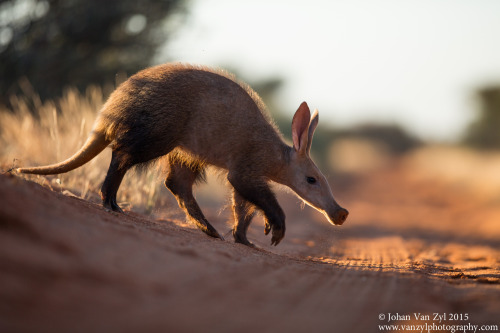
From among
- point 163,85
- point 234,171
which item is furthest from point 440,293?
point 163,85

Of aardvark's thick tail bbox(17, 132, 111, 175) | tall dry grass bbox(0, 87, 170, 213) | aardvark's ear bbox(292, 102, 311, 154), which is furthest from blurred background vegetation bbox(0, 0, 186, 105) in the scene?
aardvark's ear bbox(292, 102, 311, 154)

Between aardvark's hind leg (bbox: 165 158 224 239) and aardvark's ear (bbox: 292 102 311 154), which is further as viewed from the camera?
aardvark's hind leg (bbox: 165 158 224 239)

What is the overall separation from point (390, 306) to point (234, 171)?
2.88m

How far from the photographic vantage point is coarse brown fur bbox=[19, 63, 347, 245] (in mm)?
5043

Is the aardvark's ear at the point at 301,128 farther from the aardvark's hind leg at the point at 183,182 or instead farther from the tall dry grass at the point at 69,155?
the tall dry grass at the point at 69,155

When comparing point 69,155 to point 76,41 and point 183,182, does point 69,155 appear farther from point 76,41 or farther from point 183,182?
point 76,41

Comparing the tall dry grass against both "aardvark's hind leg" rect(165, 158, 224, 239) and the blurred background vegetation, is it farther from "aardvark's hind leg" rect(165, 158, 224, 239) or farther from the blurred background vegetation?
the blurred background vegetation

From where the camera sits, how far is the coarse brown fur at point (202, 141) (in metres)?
5.04

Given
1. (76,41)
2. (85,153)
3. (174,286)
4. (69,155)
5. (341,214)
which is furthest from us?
(76,41)

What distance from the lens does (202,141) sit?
5.30 meters

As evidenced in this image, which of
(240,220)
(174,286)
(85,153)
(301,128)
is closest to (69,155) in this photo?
(85,153)

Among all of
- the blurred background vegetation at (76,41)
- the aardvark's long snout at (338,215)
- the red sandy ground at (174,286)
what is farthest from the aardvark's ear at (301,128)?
the blurred background vegetation at (76,41)

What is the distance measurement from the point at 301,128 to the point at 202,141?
1.10 meters

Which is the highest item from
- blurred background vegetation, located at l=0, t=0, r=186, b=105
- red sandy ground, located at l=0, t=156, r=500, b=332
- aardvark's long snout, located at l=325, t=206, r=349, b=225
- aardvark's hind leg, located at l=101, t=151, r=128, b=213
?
blurred background vegetation, located at l=0, t=0, r=186, b=105
